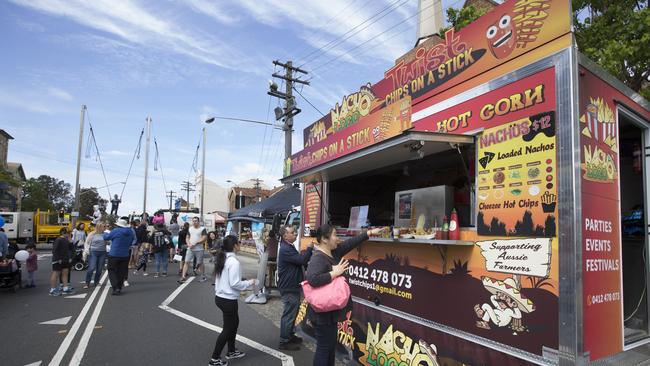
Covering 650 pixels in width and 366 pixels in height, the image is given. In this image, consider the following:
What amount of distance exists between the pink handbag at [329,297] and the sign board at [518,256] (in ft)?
4.09

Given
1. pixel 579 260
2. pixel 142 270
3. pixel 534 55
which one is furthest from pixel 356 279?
pixel 142 270

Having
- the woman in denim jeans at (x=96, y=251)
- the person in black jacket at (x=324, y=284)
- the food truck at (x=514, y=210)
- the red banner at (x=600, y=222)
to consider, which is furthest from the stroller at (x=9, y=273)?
the red banner at (x=600, y=222)

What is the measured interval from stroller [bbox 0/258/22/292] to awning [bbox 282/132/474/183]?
7448 mm

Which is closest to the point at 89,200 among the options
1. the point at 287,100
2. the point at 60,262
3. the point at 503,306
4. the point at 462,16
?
the point at 287,100

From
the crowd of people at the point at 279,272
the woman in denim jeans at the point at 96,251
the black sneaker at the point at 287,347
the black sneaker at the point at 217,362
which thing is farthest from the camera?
the woman in denim jeans at the point at 96,251

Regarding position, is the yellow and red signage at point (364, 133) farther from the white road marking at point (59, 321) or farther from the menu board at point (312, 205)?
the white road marking at point (59, 321)

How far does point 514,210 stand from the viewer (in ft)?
10.3

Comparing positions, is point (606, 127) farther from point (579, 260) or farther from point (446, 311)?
point (446, 311)

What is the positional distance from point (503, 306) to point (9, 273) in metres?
10.8

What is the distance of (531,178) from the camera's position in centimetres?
303

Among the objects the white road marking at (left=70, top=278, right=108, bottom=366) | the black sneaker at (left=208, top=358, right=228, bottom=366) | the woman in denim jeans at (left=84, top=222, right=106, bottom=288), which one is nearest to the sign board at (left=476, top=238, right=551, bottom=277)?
the black sneaker at (left=208, top=358, right=228, bottom=366)

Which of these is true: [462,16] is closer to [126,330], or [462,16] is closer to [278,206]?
[278,206]

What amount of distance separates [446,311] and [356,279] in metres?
1.80

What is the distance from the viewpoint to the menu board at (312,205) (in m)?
6.95
